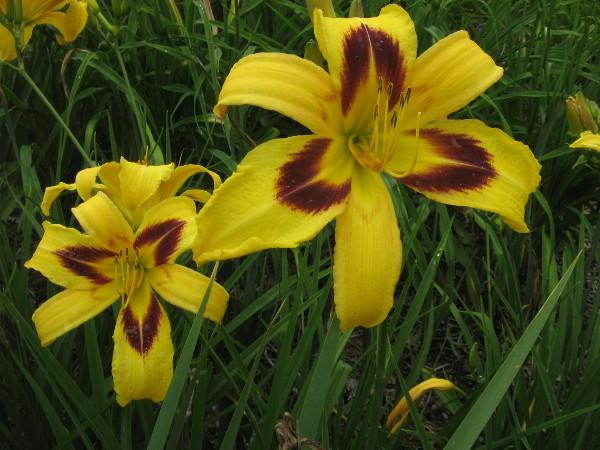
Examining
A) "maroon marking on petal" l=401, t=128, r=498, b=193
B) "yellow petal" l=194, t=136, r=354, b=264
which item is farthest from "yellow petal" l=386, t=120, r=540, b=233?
"yellow petal" l=194, t=136, r=354, b=264

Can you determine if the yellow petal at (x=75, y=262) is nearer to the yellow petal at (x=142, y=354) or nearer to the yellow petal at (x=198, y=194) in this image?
the yellow petal at (x=142, y=354)

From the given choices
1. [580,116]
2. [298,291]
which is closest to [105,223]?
[298,291]

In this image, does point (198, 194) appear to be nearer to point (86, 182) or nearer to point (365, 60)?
point (86, 182)

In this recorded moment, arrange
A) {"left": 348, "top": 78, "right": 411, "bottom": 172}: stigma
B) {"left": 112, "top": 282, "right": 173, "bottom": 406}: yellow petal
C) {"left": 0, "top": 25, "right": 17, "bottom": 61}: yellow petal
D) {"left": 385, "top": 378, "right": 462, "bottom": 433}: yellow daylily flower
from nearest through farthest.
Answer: {"left": 348, "top": 78, "right": 411, "bottom": 172}: stigma, {"left": 112, "top": 282, "right": 173, "bottom": 406}: yellow petal, {"left": 385, "top": 378, "right": 462, "bottom": 433}: yellow daylily flower, {"left": 0, "top": 25, "right": 17, "bottom": 61}: yellow petal

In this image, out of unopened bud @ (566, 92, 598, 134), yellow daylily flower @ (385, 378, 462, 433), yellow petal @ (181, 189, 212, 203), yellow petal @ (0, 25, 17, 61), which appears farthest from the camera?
yellow petal @ (0, 25, 17, 61)

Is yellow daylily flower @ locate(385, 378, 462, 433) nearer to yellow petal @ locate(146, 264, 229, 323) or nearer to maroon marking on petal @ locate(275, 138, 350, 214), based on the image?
yellow petal @ locate(146, 264, 229, 323)

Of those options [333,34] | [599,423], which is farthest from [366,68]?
[599,423]

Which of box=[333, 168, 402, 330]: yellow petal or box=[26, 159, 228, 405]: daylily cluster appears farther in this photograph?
box=[26, 159, 228, 405]: daylily cluster
